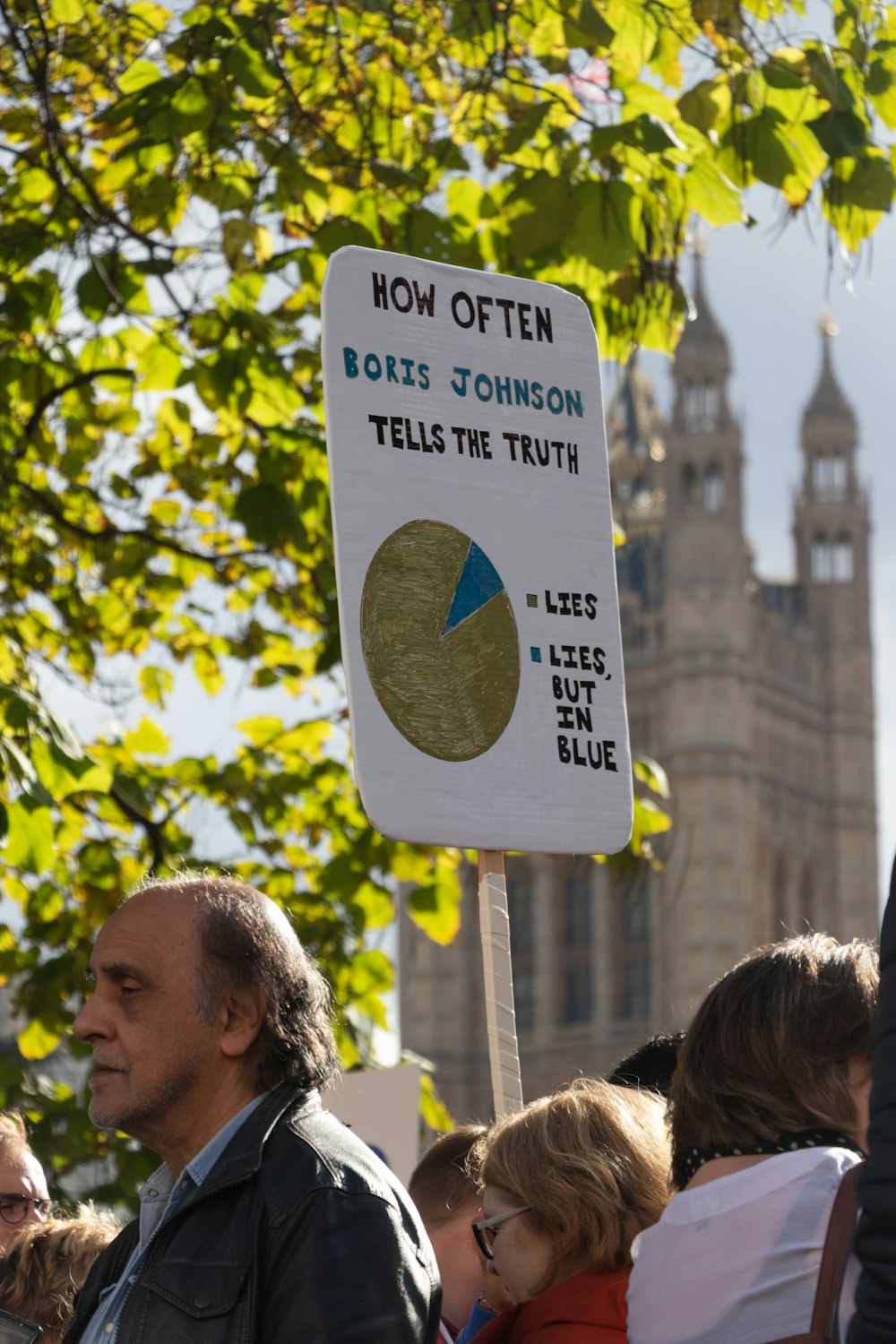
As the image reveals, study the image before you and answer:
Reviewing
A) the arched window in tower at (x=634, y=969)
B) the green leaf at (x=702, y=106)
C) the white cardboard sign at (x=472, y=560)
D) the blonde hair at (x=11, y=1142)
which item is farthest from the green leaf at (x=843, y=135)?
the arched window in tower at (x=634, y=969)

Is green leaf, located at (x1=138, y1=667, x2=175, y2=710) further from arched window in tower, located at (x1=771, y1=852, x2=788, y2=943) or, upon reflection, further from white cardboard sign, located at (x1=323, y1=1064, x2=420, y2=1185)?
arched window in tower, located at (x1=771, y1=852, x2=788, y2=943)

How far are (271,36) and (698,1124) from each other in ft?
9.15

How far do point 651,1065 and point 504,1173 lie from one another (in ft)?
1.76

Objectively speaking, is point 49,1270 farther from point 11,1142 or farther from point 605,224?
point 605,224

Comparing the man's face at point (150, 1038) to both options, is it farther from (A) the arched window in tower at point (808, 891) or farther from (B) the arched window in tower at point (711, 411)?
(A) the arched window in tower at point (808, 891)

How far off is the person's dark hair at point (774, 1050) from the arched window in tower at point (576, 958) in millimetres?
53336

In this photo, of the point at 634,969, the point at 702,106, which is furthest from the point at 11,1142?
the point at 634,969

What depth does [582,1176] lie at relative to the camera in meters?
2.00

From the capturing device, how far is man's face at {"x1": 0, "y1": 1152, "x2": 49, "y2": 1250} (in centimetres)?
265

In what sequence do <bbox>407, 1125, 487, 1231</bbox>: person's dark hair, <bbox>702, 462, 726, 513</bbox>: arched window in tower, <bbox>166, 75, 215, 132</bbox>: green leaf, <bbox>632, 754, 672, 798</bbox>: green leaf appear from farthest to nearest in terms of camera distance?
<bbox>702, 462, 726, 513</bbox>: arched window in tower, <bbox>632, 754, 672, 798</bbox>: green leaf, <bbox>166, 75, 215, 132</bbox>: green leaf, <bbox>407, 1125, 487, 1231</bbox>: person's dark hair

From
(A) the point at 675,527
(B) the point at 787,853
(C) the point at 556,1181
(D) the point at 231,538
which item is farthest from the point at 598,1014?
(C) the point at 556,1181

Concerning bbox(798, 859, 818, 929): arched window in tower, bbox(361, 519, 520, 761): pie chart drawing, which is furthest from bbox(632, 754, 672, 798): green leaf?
bbox(798, 859, 818, 929): arched window in tower

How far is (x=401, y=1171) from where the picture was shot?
3.72m

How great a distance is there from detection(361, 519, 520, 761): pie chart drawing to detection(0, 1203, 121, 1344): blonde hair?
662 millimetres
